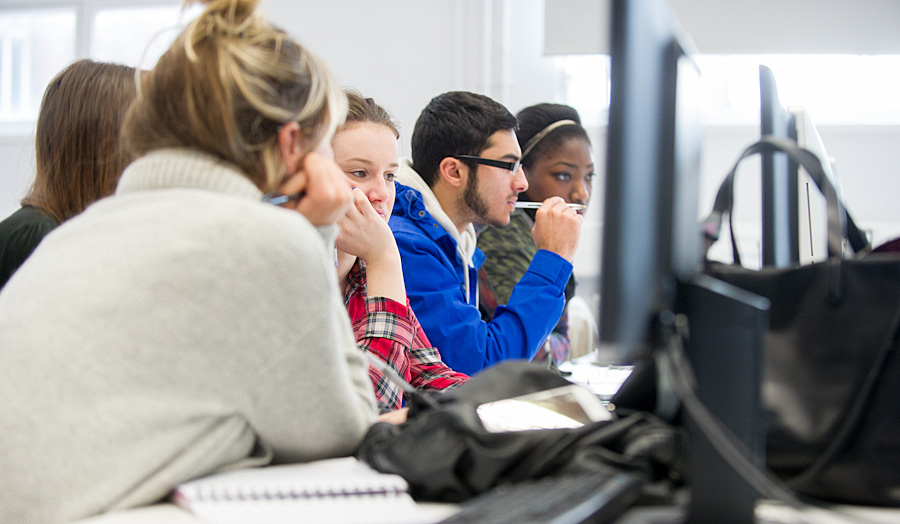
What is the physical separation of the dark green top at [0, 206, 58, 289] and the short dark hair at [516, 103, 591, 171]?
1.66 meters

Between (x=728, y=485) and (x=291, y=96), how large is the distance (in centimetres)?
58

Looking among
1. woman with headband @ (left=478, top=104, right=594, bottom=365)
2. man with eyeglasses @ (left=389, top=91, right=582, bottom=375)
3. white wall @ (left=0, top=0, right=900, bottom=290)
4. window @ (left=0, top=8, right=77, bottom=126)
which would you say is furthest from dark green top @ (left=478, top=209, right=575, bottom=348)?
window @ (left=0, top=8, right=77, bottom=126)

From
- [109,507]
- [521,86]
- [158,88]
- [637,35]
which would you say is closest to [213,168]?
[158,88]

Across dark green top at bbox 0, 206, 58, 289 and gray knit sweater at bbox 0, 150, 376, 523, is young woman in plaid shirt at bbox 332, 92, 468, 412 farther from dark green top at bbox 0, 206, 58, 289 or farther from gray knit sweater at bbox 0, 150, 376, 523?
dark green top at bbox 0, 206, 58, 289

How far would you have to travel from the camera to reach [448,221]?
1.92 metres

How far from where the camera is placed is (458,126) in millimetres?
2115

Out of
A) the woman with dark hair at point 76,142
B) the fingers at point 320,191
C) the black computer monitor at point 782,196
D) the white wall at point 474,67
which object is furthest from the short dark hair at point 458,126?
the white wall at point 474,67

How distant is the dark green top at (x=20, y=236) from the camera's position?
4.46 feet

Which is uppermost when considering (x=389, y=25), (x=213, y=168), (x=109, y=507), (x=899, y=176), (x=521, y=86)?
(x=389, y=25)

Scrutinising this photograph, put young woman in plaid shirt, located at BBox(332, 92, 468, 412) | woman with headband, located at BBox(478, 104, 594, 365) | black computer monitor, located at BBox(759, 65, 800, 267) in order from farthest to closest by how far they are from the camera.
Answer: woman with headband, located at BBox(478, 104, 594, 365) < young woman in plaid shirt, located at BBox(332, 92, 468, 412) < black computer monitor, located at BBox(759, 65, 800, 267)

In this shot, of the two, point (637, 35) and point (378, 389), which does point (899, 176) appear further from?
point (637, 35)

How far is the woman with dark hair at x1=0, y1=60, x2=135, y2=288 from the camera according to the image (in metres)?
1.41

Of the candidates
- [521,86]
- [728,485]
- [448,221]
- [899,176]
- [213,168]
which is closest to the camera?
[728,485]

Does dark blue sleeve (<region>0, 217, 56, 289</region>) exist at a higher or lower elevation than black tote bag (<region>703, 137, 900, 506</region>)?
higher
